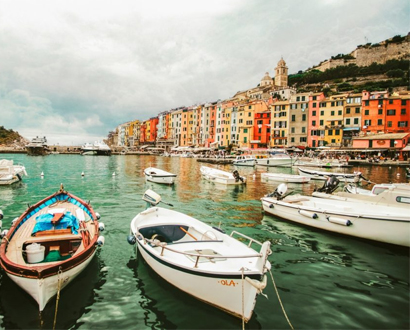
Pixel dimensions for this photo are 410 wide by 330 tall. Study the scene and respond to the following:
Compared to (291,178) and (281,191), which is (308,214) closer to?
(281,191)

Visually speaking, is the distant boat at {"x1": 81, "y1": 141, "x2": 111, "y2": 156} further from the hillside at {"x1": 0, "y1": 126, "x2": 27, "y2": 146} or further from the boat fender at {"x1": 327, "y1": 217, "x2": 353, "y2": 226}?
the boat fender at {"x1": 327, "y1": 217, "x2": 353, "y2": 226}

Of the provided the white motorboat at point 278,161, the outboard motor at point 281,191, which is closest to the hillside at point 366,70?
the white motorboat at point 278,161

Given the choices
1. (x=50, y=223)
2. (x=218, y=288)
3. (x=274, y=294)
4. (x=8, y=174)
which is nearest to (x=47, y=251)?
(x=50, y=223)

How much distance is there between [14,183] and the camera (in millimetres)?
26438

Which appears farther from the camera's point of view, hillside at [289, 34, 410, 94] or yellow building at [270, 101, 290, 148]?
hillside at [289, 34, 410, 94]

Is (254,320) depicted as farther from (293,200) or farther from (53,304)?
(293,200)

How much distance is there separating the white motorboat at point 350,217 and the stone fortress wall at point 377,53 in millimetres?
122088

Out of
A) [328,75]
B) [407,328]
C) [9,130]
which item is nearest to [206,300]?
[407,328]

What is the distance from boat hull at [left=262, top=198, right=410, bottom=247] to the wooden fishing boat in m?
9.08

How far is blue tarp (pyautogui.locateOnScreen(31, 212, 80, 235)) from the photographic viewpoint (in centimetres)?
789

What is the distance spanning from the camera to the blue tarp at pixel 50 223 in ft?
25.9

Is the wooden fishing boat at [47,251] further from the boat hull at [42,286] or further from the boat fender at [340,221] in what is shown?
the boat fender at [340,221]

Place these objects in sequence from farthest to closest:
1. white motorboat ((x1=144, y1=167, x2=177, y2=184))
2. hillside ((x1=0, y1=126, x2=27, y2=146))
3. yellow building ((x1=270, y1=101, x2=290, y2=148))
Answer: hillside ((x1=0, y1=126, x2=27, y2=146)) < yellow building ((x1=270, y1=101, x2=290, y2=148)) < white motorboat ((x1=144, y1=167, x2=177, y2=184))

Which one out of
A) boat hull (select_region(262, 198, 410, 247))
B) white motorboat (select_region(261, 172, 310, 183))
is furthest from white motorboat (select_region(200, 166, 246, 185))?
boat hull (select_region(262, 198, 410, 247))
